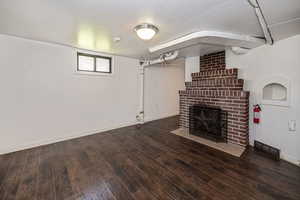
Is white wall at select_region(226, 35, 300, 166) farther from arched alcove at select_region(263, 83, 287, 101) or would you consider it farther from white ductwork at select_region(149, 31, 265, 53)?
white ductwork at select_region(149, 31, 265, 53)

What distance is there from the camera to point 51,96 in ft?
9.90

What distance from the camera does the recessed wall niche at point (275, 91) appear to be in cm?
233

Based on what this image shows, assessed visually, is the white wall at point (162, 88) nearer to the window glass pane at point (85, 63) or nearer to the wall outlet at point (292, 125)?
the window glass pane at point (85, 63)

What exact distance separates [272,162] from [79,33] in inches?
169

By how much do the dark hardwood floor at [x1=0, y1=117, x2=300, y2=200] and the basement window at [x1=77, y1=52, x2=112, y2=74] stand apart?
7.06ft

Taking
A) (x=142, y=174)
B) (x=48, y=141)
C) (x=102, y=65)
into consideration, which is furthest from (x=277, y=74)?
(x=48, y=141)

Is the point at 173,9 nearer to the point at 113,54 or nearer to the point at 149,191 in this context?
the point at 149,191

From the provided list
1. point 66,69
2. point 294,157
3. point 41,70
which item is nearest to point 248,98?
point 294,157

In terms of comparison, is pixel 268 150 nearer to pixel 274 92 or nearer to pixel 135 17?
pixel 274 92

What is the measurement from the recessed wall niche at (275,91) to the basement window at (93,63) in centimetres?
406

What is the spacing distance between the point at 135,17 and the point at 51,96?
8.89 ft

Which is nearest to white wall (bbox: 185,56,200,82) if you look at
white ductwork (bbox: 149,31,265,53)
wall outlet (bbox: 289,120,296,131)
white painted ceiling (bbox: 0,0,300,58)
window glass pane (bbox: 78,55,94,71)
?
white ductwork (bbox: 149,31,265,53)

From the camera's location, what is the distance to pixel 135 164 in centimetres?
218

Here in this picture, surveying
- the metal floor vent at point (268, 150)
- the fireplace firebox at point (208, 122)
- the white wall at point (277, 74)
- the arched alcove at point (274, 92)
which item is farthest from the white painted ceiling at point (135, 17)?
the metal floor vent at point (268, 150)
